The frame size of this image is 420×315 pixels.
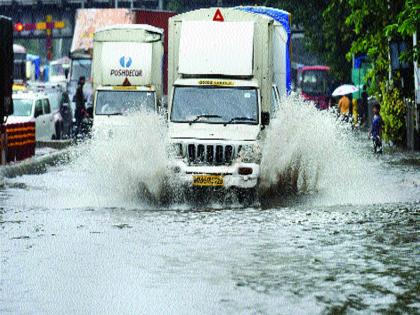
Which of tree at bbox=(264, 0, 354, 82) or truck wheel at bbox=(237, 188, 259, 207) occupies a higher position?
tree at bbox=(264, 0, 354, 82)

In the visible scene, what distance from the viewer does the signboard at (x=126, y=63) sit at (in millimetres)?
34531

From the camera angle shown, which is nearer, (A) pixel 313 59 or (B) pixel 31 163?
(B) pixel 31 163

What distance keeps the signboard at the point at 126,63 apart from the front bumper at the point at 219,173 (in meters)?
14.8

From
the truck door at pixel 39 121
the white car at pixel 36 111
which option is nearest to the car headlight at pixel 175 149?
the white car at pixel 36 111

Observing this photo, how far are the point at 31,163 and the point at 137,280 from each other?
17829 millimetres

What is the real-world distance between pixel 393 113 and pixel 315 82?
4922 centimetres

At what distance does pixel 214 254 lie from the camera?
1349 centimetres

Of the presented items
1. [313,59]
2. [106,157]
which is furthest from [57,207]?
[313,59]

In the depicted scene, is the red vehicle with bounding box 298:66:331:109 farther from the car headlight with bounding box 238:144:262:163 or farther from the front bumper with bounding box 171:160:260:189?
the front bumper with bounding box 171:160:260:189

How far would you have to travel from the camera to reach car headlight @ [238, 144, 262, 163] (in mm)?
19984

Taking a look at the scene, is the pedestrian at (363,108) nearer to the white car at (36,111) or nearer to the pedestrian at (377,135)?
the white car at (36,111)

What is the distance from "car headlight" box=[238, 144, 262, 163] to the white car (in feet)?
57.3

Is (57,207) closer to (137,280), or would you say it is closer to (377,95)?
(137,280)

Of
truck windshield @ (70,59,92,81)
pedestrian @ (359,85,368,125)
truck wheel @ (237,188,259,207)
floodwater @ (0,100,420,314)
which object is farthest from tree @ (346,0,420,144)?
pedestrian @ (359,85,368,125)
